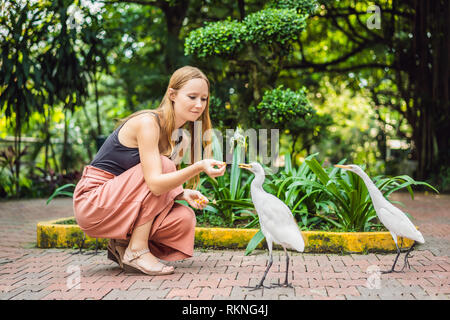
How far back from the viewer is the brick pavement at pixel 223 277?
8.74ft

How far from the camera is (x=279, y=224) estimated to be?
275 cm

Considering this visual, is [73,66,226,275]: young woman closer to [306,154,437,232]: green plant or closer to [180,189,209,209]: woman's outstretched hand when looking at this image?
[180,189,209,209]: woman's outstretched hand

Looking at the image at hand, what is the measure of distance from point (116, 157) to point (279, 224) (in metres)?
1.25

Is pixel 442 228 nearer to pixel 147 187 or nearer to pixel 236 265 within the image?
pixel 236 265

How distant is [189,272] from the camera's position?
327 centimetres

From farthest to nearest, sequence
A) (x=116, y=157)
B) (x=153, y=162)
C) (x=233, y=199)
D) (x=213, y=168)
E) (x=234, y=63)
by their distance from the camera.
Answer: (x=234, y=63)
(x=233, y=199)
(x=116, y=157)
(x=153, y=162)
(x=213, y=168)

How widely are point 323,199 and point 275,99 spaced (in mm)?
2193

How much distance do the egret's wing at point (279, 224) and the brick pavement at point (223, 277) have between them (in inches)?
11.5

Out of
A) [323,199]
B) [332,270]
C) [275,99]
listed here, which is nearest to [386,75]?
[275,99]

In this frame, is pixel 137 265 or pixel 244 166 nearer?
pixel 244 166

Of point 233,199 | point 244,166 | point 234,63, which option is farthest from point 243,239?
point 234,63

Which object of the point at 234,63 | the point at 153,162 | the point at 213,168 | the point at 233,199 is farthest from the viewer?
the point at 234,63

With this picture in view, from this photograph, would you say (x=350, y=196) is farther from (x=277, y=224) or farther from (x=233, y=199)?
(x=277, y=224)

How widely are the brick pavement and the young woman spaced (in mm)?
212
